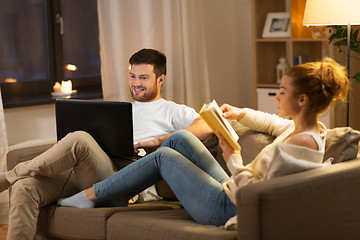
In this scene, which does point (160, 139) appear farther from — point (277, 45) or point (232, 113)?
point (277, 45)

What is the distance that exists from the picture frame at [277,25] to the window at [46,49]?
1.31 metres

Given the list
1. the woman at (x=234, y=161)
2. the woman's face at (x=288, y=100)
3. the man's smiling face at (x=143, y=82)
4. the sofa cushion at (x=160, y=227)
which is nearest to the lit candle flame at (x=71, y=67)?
the man's smiling face at (x=143, y=82)

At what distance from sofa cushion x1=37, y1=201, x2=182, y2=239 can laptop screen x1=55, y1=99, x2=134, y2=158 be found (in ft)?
0.93

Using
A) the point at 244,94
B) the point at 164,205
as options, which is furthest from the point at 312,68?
the point at 244,94

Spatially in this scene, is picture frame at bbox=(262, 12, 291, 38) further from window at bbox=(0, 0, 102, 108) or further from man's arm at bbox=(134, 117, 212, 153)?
man's arm at bbox=(134, 117, 212, 153)

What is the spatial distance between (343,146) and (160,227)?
0.81 metres

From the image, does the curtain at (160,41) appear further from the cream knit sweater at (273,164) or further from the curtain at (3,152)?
the cream knit sweater at (273,164)

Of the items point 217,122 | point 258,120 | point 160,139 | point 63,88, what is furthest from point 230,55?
point 217,122

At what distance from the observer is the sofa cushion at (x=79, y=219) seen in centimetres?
260

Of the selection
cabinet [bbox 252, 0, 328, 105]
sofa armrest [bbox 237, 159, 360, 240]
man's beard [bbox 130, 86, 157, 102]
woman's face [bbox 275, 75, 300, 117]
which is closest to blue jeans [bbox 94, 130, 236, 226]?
sofa armrest [bbox 237, 159, 360, 240]

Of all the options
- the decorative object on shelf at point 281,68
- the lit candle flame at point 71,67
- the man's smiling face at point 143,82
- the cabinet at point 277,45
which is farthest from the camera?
the decorative object on shelf at point 281,68

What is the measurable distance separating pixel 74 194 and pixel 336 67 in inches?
52.3

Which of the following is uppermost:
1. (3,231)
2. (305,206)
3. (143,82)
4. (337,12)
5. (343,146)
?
(337,12)

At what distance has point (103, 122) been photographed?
2.79m
